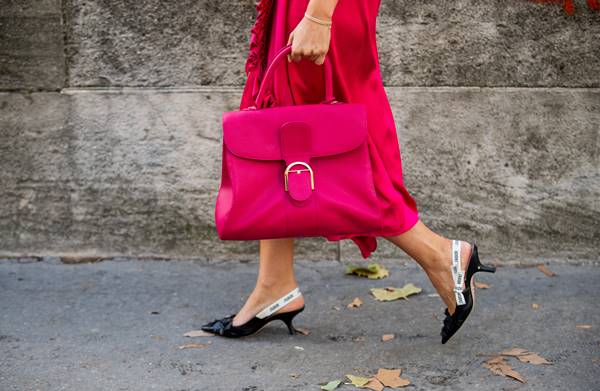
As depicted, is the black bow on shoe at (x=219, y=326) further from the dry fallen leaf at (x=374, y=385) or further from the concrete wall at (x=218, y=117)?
the concrete wall at (x=218, y=117)

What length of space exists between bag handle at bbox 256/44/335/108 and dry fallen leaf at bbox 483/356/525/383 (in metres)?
1.03

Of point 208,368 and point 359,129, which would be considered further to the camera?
point 208,368

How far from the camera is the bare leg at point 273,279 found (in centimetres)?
300

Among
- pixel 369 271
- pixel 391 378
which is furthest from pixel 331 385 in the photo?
pixel 369 271

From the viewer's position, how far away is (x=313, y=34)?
2479 mm

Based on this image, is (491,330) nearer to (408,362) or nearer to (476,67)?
(408,362)

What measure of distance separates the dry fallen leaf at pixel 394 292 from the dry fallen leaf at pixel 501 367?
75 centimetres

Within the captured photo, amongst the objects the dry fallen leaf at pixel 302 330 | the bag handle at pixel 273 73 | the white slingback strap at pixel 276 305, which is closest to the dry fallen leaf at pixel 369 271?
the dry fallen leaf at pixel 302 330

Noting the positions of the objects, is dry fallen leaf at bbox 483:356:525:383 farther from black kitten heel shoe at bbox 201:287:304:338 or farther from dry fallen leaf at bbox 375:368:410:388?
black kitten heel shoe at bbox 201:287:304:338

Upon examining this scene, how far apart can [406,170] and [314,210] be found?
4.91 ft

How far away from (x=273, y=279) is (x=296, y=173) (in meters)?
0.64

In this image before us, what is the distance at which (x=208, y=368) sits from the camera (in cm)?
275

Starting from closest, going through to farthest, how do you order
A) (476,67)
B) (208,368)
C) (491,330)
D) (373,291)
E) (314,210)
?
1. (314,210)
2. (208,368)
3. (491,330)
4. (373,291)
5. (476,67)

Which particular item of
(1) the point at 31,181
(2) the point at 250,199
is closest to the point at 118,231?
(1) the point at 31,181
